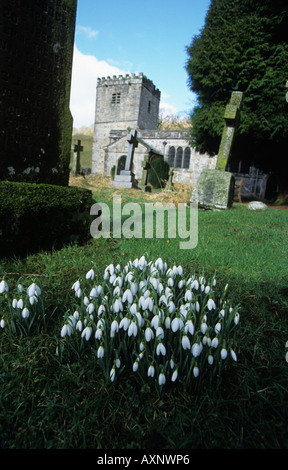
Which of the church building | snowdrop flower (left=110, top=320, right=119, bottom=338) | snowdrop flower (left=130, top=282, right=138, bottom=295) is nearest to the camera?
snowdrop flower (left=110, top=320, right=119, bottom=338)

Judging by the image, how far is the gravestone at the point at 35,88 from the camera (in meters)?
3.87

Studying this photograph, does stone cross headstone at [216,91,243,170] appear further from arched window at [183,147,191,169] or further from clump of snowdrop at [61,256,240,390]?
arched window at [183,147,191,169]

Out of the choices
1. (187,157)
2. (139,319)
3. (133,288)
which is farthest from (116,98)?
(139,319)

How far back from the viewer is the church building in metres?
31.6

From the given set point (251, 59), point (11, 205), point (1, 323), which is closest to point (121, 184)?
point (251, 59)

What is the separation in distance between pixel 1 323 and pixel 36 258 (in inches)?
81.1

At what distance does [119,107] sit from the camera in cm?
3969

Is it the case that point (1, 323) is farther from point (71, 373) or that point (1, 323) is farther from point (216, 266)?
point (216, 266)

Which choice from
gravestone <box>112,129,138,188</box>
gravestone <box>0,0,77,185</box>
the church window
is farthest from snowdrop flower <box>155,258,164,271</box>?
the church window

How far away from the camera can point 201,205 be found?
30.5ft

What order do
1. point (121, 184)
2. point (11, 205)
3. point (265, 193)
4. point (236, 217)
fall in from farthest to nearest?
1. point (265, 193)
2. point (121, 184)
3. point (236, 217)
4. point (11, 205)

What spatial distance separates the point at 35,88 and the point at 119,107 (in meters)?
38.8

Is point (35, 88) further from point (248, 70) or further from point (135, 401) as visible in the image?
point (248, 70)

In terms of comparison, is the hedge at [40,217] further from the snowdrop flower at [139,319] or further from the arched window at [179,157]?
the arched window at [179,157]
